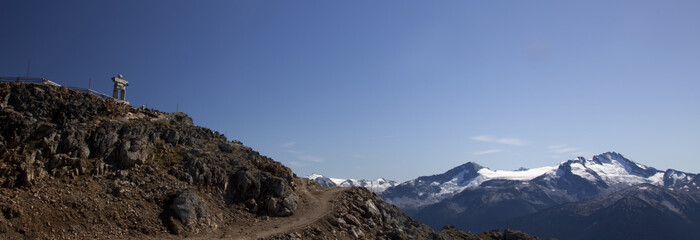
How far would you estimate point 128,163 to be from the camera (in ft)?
131

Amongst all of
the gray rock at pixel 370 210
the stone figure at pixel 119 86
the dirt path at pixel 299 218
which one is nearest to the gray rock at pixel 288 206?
the dirt path at pixel 299 218

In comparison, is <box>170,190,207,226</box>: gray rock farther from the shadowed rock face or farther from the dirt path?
the dirt path

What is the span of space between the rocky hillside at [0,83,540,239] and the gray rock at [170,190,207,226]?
0.31 feet

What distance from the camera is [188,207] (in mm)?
37875

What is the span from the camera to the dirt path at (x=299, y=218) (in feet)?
125

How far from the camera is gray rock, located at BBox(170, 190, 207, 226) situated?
3709 centimetres

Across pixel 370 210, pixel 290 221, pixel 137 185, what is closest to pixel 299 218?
→ pixel 290 221

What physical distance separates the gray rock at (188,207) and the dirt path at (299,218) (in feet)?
8.17

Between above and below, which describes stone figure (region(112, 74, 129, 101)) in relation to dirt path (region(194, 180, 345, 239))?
above

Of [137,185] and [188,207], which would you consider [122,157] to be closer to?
[137,185]

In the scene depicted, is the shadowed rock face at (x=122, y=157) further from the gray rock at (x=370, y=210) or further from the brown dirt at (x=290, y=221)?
the gray rock at (x=370, y=210)

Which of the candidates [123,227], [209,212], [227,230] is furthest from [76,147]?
[227,230]

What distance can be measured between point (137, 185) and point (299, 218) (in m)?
16.3

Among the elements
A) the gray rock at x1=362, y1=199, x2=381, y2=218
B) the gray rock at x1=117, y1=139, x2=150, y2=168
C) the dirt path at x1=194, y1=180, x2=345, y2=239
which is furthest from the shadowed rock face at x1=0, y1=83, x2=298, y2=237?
the gray rock at x1=362, y1=199, x2=381, y2=218
